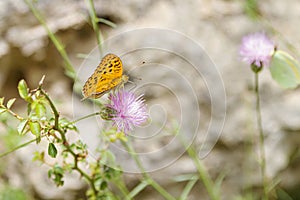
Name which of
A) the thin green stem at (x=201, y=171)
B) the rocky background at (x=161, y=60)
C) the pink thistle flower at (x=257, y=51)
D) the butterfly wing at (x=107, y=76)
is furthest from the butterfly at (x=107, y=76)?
the rocky background at (x=161, y=60)

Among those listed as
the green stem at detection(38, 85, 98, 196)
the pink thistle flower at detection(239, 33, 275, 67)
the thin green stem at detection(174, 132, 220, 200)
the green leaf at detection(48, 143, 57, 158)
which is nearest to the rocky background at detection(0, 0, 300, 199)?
the thin green stem at detection(174, 132, 220, 200)

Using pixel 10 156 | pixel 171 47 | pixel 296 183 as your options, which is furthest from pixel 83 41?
pixel 296 183

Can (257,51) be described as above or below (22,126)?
above

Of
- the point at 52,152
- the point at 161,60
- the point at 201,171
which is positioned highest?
the point at 161,60

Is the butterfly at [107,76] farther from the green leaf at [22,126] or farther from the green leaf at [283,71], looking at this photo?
the green leaf at [283,71]

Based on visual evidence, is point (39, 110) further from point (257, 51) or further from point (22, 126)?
point (257, 51)

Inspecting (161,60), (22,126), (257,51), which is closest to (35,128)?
(22,126)

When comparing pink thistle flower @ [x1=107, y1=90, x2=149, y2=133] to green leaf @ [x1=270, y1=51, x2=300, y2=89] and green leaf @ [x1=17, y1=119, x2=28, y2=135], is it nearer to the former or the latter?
green leaf @ [x1=17, y1=119, x2=28, y2=135]
